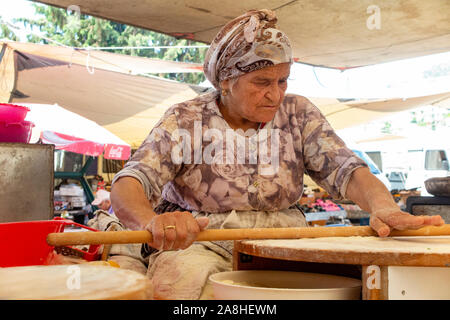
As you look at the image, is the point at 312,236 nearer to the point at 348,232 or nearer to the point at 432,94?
the point at 348,232

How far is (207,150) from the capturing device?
207cm

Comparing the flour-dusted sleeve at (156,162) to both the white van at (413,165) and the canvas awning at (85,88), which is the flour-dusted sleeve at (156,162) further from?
the white van at (413,165)

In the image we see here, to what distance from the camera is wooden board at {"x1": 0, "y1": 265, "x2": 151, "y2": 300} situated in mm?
806

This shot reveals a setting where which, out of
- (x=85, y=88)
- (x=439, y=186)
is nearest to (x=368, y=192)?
(x=439, y=186)

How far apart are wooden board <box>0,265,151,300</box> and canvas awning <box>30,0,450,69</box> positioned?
351cm

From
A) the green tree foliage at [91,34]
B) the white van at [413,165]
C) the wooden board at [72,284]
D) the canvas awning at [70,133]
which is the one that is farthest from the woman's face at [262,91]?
the green tree foliage at [91,34]

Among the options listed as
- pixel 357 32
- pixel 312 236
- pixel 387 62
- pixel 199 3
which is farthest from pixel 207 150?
pixel 387 62

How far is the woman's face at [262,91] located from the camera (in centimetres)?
204

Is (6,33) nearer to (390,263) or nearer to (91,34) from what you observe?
(91,34)

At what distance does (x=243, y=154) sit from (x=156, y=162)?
0.40 m

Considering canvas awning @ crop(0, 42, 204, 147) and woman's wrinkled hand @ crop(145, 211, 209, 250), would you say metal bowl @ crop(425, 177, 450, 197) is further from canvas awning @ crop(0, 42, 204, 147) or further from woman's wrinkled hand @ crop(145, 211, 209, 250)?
canvas awning @ crop(0, 42, 204, 147)

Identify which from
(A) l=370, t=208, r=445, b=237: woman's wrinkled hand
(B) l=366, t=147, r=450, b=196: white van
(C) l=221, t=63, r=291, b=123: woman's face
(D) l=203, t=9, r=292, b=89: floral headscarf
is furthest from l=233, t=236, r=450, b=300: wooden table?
(B) l=366, t=147, r=450, b=196: white van

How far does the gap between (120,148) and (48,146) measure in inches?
234
